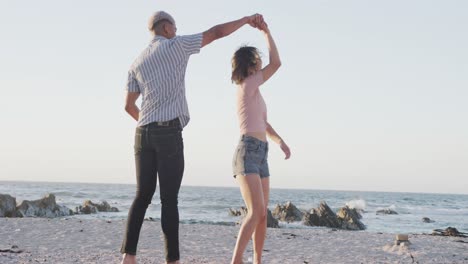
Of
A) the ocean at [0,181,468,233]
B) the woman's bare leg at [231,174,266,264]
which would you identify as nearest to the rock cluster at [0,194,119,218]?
the ocean at [0,181,468,233]

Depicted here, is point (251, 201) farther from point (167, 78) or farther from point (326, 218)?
point (326, 218)

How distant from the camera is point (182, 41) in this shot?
460 centimetres

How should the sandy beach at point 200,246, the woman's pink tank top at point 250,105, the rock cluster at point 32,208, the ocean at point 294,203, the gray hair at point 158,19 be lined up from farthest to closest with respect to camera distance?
the ocean at point 294,203 → the rock cluster at point 32,208 → the sandy beach at point 200,246 → the woman's pink tank top at point 250,105 → the gray hair at point 158,19

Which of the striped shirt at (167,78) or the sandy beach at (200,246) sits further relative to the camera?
the sandy beach at (200,246)

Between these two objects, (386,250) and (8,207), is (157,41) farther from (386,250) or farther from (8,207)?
(8,207)

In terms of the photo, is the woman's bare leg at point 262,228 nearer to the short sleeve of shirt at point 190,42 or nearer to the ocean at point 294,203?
the short sleeve of shirt at point 190,42

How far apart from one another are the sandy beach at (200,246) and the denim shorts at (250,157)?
1.99 meters

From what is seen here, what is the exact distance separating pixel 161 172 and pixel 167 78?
761mm

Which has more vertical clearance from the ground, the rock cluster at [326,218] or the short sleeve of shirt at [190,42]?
the short sleeve of shirt at [190,42]

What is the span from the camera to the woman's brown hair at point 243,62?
504cm

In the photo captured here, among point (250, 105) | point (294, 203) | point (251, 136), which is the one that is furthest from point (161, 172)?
point (294, 203)

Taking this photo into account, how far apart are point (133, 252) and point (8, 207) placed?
15105 millimetres

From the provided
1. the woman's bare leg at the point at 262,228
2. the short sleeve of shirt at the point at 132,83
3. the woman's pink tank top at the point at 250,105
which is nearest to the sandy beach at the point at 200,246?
the woman's bare leg at the point at 262,228

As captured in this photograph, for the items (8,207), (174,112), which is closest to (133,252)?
(174,112)
